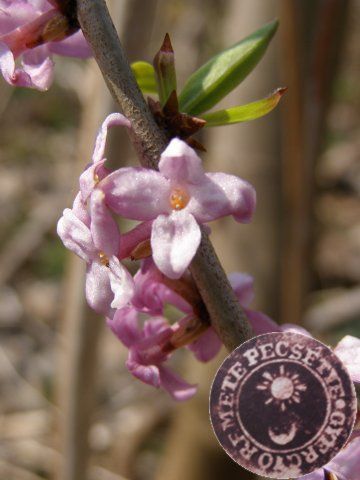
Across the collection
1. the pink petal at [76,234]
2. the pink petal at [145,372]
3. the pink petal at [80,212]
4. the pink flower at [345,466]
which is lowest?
the pink flower at [345,466]

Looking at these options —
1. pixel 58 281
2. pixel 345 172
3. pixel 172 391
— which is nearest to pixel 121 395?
pixel 58 281

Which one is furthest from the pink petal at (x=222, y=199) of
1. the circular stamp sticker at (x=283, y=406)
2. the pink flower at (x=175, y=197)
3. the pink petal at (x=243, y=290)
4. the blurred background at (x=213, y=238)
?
the blurred background at (x=213, y=238)

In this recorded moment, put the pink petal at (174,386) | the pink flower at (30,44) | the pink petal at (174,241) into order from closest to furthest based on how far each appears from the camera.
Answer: the pink petal at (174,241) → the pink flower at (30,44) → the pink petal at (174,386)

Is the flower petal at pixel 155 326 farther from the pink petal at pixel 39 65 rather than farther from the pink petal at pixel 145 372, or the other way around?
the pink petal at pixel 39 65

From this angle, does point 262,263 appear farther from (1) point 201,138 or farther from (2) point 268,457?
(2) point 268,457

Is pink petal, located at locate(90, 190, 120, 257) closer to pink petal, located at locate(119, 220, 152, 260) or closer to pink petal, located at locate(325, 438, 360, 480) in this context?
pink petal, located at locate(119, 220, 152, 260)

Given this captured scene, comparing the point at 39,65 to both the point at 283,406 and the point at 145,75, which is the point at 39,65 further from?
the point at 283,406

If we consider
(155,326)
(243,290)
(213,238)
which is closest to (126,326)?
(155,326)
